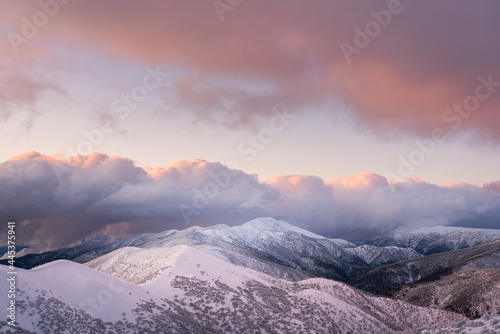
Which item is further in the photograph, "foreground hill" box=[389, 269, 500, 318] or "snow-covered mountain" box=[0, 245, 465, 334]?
"foreground hill" box=[389, 269, 500, 318]

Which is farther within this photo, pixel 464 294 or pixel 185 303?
pixel 464 294

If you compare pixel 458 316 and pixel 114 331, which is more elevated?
pixel 114 331

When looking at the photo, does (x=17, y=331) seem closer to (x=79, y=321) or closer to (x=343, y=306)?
(x=79, y=321)

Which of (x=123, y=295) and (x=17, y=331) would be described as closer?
(x=17, y=331)

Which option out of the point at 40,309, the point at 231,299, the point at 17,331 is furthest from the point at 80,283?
the point at 231,299

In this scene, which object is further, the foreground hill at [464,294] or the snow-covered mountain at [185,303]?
the foreground hill at [464,294]

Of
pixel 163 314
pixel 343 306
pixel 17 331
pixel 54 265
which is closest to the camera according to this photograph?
pixel 17 331

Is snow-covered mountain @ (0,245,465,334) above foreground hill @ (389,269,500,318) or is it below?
above

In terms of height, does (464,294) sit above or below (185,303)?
below
